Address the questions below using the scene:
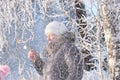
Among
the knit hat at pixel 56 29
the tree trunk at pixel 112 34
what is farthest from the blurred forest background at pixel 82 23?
the knit hat at pixel 56 29

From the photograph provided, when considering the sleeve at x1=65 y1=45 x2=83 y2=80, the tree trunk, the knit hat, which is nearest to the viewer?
the sleeve at x1=65 y1=45 x2=83 y2=80

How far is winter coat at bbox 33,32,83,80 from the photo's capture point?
378 cm

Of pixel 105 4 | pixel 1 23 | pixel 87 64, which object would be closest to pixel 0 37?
pixel 1 23

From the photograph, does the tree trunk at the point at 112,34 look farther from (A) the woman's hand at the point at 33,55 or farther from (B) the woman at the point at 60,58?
(A) the woman's hand at the point at 33,55

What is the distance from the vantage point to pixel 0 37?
5.23 m

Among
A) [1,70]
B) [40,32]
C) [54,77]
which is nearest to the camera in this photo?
[54,77]

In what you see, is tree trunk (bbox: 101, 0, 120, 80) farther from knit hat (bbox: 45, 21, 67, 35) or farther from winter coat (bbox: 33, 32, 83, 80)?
winter coat (bbox: 33, 32, 83, 80)

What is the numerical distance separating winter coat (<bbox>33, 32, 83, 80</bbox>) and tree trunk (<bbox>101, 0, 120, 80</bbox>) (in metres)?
0.85

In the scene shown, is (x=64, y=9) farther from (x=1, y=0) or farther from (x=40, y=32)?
(x=40, y=32)

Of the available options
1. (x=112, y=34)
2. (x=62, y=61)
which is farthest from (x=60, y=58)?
(x=112, y=34)

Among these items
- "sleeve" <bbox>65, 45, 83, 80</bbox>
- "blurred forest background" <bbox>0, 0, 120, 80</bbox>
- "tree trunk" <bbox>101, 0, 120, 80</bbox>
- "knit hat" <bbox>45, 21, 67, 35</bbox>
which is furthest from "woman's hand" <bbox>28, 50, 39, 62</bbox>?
"tree trunk" <bbox>101, 0, 120, 80</bbox>

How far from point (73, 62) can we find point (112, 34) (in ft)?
3.91

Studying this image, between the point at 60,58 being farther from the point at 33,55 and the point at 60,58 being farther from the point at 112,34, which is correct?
the point at 112,34

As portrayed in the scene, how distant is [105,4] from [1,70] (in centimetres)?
142
